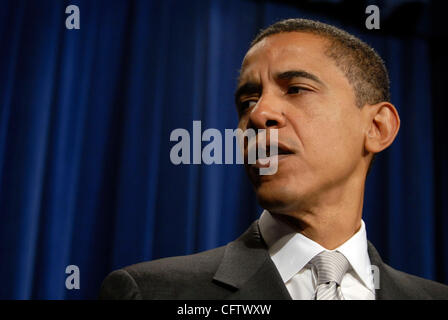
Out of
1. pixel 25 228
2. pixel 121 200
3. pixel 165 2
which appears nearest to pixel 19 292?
pixel 25 228

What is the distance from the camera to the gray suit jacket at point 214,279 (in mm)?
797

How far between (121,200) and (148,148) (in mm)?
238

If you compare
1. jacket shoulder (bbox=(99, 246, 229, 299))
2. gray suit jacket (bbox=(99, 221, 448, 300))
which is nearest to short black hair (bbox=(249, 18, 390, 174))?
gray suit jacket (bbox=(99, 221, 448, 300))

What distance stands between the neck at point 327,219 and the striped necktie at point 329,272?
0.20ft

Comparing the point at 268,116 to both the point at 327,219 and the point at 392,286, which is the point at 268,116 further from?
the point at 392,286

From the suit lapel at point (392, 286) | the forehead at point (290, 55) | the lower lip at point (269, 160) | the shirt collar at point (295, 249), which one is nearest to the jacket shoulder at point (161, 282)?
the shirt collar at point (295, 249)

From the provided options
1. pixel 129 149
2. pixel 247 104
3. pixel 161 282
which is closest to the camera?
pixel 161 282

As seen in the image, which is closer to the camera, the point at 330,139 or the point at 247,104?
the point at 330,139

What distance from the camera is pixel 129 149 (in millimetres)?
1674

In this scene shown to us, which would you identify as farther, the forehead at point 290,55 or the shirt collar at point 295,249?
the forehead at point 290,55

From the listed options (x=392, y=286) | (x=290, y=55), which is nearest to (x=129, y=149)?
(x=290, y=55)

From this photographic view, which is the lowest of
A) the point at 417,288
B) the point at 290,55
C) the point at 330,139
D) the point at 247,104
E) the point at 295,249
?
the point at 417,288

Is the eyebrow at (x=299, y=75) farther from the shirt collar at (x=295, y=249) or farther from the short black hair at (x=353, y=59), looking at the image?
the shirt collar at (x=295, y=249)

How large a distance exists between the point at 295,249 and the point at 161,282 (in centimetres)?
28
